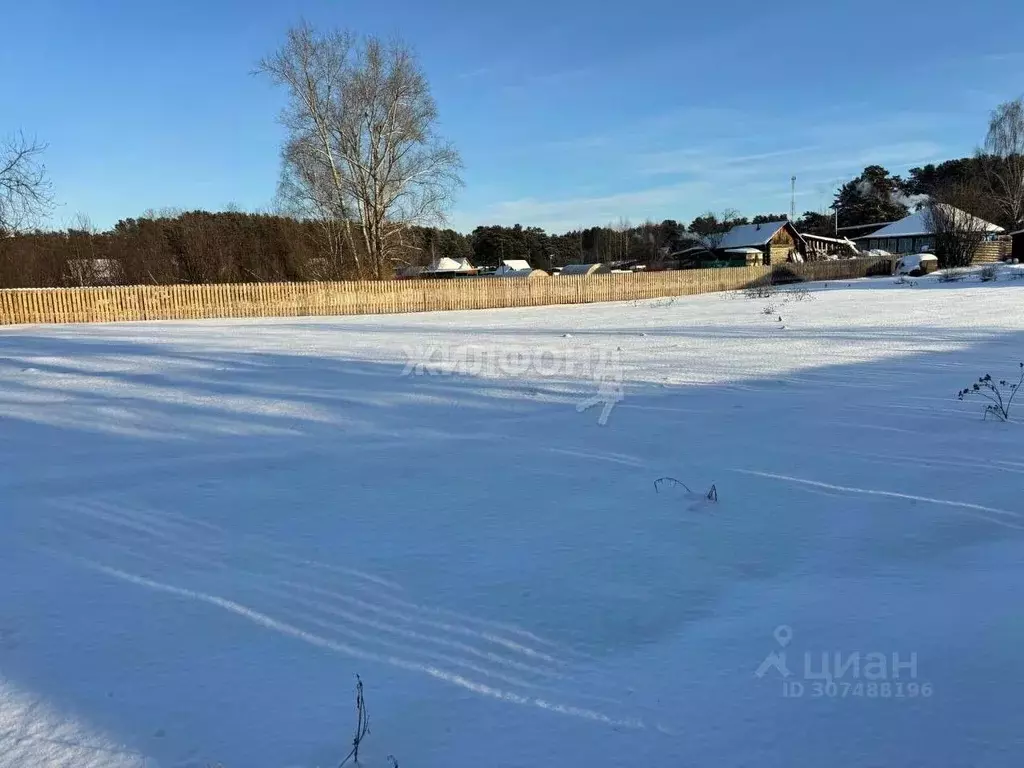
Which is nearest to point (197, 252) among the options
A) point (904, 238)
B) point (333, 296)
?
point (333, 296)

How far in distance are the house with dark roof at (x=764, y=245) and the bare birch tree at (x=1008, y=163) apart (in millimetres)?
14685

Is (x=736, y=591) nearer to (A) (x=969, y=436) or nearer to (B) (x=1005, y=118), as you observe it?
(A) (x=969, y=436)

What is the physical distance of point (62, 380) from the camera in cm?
719

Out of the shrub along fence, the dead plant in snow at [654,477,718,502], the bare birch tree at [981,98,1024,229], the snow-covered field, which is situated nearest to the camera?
the snow-covered field

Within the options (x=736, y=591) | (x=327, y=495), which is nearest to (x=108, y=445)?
(x=327, y=495)

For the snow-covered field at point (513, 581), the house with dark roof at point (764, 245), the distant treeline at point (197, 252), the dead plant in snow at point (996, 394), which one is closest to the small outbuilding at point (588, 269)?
the house with dark roof at point (764, 245)

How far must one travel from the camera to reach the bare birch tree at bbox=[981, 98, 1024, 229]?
47.8m

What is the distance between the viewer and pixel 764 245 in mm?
54781

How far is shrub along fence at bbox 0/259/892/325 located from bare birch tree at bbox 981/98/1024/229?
31.6 meters

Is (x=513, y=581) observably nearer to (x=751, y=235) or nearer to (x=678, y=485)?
(x=678, y=485)

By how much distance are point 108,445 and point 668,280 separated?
29949 mm

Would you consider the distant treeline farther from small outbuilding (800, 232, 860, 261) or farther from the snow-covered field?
the snow-covered field

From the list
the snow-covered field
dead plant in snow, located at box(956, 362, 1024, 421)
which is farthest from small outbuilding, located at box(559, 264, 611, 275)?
the snow-covered field

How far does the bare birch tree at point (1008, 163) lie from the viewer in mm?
47812
